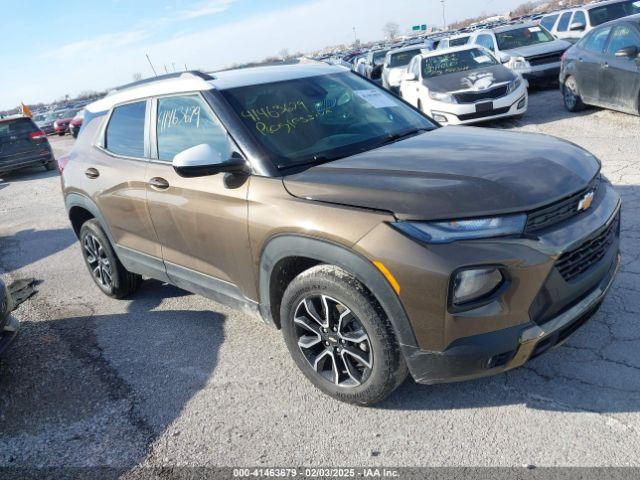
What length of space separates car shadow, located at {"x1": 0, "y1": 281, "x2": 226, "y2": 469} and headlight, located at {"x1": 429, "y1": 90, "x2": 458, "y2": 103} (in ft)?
21.6

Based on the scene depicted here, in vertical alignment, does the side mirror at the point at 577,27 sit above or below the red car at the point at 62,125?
above

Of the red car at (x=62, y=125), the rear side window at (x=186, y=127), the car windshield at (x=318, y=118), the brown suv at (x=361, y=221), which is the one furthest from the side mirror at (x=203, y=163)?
the red car at (x=62, y=125)

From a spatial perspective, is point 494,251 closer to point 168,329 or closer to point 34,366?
point 168,329

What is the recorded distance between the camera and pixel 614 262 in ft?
9.50

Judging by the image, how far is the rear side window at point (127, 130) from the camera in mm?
4020

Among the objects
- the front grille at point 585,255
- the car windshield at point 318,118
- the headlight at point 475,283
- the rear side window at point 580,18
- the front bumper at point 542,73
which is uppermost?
the car windshield at point 318,118

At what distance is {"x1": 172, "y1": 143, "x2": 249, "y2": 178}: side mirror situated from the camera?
116 inches

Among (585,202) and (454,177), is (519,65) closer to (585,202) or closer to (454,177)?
(585,202)

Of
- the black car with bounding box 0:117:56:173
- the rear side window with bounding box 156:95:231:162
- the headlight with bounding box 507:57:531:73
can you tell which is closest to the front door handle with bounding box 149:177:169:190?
the rear side window with bounding box 156:95:231:162

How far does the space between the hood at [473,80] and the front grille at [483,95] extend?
88 mm

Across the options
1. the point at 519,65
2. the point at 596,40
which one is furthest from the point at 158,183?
the point at 519,65

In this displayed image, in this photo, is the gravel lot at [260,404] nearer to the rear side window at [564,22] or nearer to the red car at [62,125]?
the rear side window at [564,22]

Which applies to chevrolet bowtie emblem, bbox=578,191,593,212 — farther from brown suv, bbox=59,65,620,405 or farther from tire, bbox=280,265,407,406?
tire, bbox=280,265,407,406

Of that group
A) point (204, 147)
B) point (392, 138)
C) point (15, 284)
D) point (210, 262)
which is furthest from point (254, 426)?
point (15, 284)
